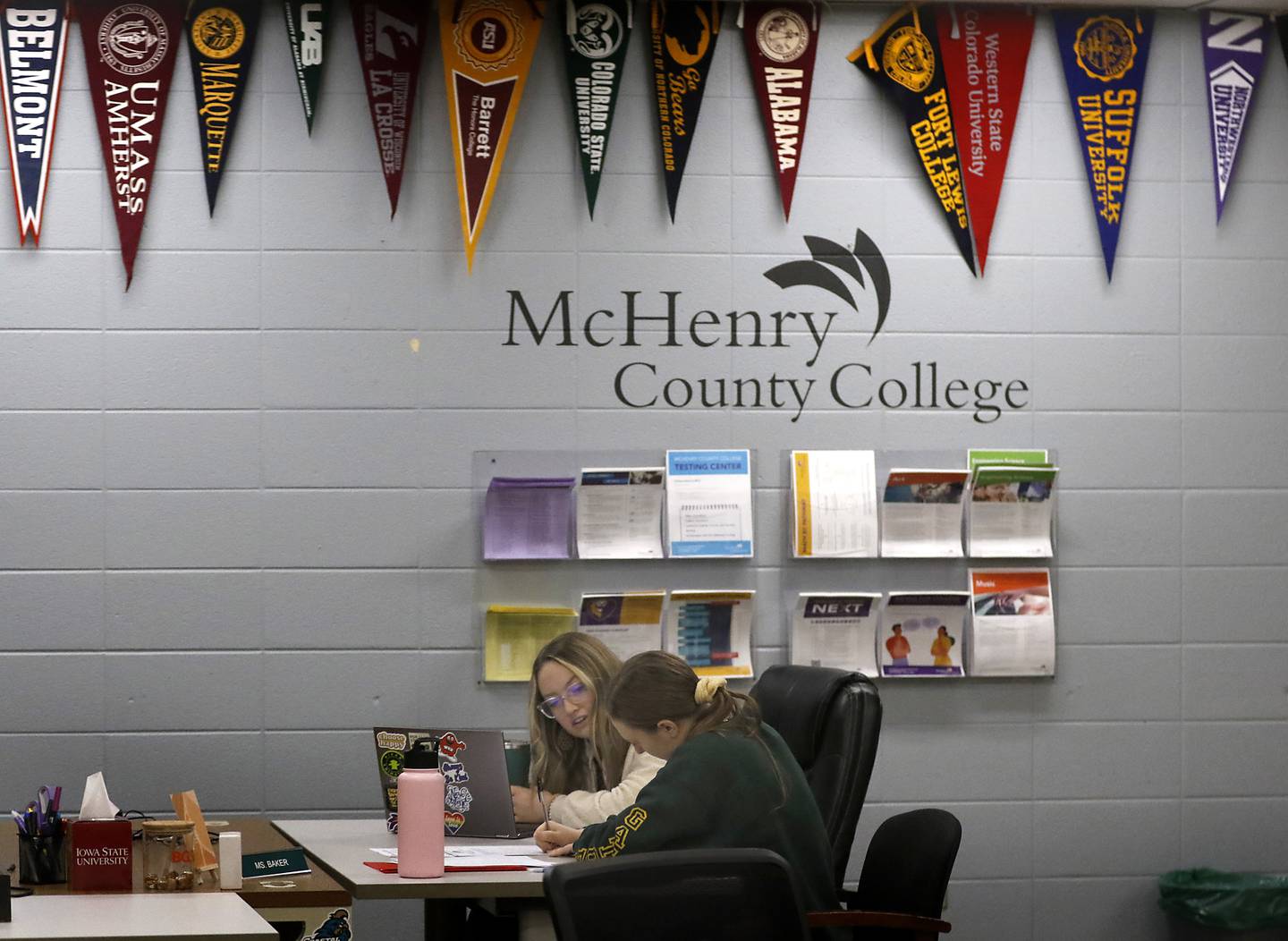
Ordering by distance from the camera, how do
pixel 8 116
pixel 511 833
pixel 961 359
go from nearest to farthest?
pixel 511 833, pixel 8 116, pixel 961 359

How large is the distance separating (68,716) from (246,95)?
1.79 m

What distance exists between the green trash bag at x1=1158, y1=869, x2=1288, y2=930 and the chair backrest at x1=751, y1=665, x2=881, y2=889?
1.47m

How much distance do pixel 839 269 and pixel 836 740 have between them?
162 centimetres

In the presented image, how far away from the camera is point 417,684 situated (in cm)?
432

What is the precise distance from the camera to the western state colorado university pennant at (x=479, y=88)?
14.2 ft

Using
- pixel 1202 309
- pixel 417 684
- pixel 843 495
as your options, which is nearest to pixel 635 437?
pixel 843 495

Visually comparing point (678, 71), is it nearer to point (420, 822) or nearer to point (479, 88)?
point (479, 88)

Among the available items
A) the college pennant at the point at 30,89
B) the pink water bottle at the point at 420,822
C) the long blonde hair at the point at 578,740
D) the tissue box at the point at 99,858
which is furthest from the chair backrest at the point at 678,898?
the college pennant at the point at 30,89

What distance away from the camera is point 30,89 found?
165 inches

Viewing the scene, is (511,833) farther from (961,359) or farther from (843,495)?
(961,359)

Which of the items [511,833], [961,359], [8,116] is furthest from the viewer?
[961,359]

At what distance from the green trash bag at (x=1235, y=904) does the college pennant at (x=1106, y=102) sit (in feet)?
6.02

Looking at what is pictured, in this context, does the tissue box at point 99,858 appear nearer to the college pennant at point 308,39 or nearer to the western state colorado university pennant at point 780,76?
the college pennant at point 308,39

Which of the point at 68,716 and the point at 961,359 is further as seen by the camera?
the point at 961,359
